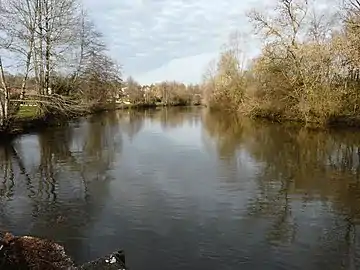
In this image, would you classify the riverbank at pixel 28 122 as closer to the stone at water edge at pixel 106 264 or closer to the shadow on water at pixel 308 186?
the shadow on water at pixel 308 186

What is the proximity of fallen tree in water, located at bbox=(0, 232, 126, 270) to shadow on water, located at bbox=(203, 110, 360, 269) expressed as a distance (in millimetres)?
3652

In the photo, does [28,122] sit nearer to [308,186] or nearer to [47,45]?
[47,45]

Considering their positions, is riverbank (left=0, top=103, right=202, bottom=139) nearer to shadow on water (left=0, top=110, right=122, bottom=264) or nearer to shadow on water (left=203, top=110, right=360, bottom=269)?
shadow on water (left=0, top=110, right=122, bottom=264)

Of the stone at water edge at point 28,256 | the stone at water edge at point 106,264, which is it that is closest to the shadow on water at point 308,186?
the stone at water edge at point 106,264

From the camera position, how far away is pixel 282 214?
9.27 metres

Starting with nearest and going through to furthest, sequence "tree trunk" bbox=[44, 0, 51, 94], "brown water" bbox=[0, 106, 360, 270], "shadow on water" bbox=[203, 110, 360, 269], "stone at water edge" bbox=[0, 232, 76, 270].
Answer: "stone at water edge" bbox=[0, 232, 76, 270] → "brown water" bbox=[0, 106, 360, 270] → "shadow on water" bbox=[203, 110, 360, 269] → "tree trunk" bbox=[44, 0, 51, 94]

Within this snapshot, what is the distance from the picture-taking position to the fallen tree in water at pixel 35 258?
4551mm

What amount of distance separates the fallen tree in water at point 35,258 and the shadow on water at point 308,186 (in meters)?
3.65

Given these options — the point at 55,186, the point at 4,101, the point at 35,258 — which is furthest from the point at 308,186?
the point at 4,101

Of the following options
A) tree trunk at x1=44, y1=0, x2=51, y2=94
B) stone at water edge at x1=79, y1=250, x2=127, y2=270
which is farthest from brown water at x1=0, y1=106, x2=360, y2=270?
tree trunk at x1=44, y1=0, x2=51, y2=94

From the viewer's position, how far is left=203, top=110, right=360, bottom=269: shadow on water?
7785 millimetres

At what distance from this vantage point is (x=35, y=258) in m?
4.83

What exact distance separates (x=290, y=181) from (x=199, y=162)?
3.91 meters

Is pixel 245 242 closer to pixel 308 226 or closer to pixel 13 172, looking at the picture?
pixel 308 226
